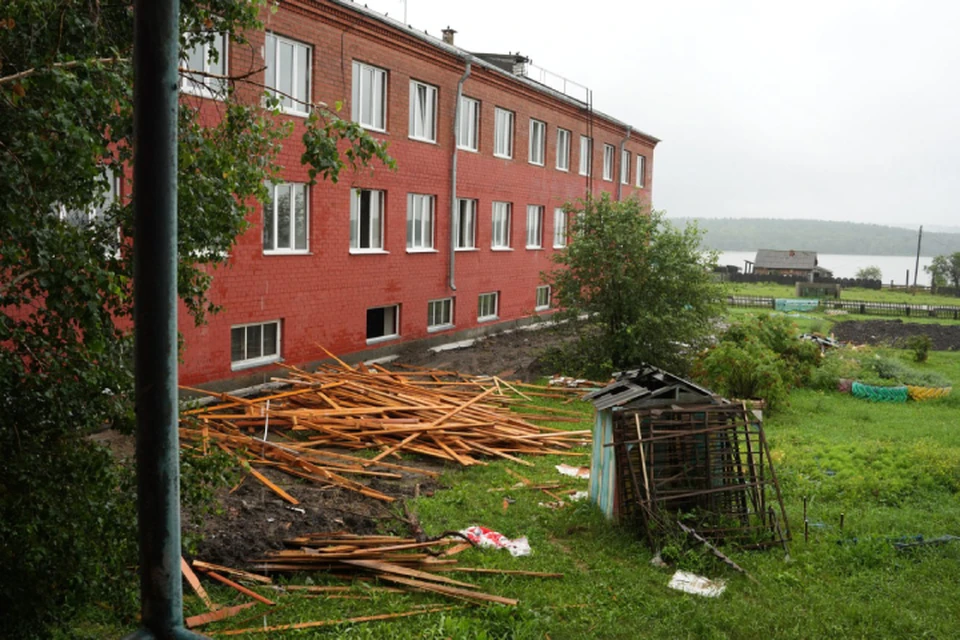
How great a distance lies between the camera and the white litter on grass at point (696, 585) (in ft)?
24.6

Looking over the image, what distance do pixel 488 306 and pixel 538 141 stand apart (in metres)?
6.94

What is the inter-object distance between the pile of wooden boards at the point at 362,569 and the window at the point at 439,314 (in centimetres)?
1512

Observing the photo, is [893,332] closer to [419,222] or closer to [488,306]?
[488,306]

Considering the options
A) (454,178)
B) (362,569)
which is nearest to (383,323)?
(454,178)

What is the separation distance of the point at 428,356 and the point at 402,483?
10934 millimetres

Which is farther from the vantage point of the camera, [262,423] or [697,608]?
[262,423]

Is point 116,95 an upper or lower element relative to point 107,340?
upper

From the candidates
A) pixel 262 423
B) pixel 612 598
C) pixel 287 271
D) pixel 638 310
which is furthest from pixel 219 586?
pixel 638 310

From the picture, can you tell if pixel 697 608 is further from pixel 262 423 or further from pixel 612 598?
pixel 262 423

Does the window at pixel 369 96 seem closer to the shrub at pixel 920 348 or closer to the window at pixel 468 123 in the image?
the window at pixel 468 123

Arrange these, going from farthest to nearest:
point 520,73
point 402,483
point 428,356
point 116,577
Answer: point 520,73 < point 428,356 < point 402,483 < point 116,577

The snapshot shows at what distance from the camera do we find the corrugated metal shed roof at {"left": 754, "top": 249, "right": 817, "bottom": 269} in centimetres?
7906

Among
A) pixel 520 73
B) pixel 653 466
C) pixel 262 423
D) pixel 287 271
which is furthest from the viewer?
pixel 520 73

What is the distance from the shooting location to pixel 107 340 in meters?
5.51
